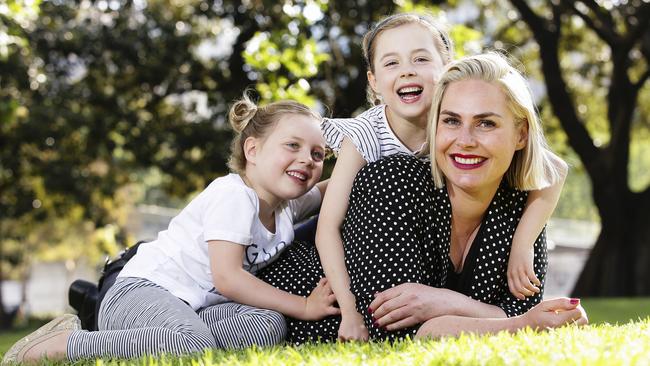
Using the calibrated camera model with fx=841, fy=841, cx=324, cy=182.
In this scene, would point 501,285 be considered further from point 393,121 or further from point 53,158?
point 53,158

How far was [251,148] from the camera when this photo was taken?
13.7 feet

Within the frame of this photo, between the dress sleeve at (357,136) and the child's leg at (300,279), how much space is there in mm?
524

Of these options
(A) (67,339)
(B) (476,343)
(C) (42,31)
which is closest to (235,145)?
(A) (67,339)

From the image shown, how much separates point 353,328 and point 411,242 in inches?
16.5

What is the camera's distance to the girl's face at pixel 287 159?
3.98 m

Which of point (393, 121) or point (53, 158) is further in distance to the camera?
point (53, 158)

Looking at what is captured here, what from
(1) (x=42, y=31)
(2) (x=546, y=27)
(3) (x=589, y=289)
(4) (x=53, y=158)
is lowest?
(3) (x=589, y=289)

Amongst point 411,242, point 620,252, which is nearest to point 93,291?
point 411,242

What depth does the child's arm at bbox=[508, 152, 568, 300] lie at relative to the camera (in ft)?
11.2

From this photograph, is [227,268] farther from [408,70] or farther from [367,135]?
[408,70]

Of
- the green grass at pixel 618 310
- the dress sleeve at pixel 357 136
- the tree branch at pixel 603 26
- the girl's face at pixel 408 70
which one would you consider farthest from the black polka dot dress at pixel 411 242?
the tree branch at pixel 603 26

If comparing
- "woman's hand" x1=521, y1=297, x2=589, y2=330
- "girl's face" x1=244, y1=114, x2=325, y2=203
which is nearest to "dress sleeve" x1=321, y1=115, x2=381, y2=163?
"girl's face" x1=244, y1=114, x2=325, y2=203

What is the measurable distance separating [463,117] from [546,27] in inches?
503

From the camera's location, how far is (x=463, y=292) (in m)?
3.52
